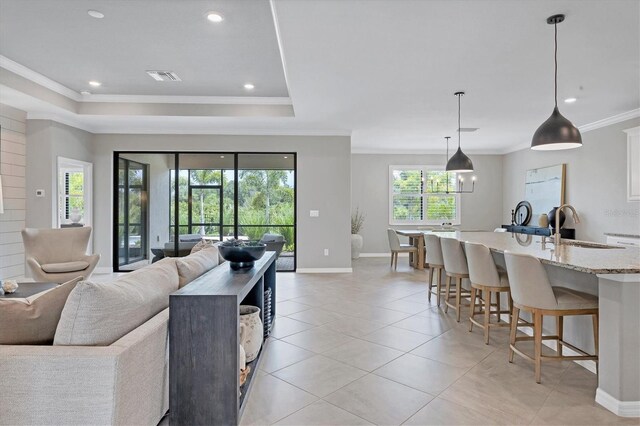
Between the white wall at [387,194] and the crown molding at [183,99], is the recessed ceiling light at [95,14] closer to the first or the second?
the crown molding at [183,99]

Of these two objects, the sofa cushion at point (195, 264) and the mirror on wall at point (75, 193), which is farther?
the mirror on wall at point (75, 193)

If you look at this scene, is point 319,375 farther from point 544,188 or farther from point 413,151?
point 413,151

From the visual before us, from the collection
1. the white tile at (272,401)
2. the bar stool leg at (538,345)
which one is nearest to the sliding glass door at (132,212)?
the white tile at (272,401)

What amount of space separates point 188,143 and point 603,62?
250 inches

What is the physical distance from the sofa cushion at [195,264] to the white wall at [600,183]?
20.0 feet

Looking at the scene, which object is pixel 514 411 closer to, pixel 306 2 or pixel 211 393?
pixel 211 393

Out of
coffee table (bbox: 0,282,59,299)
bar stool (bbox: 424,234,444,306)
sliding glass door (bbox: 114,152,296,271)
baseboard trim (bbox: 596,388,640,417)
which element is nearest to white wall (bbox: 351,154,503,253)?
sliding glass door (bbox: 114,152,296,271)

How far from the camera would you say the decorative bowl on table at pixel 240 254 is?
2889 mm

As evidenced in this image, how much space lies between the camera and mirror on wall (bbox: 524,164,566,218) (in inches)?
287

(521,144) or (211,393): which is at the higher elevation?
(521,144)

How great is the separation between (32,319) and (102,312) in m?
0.30

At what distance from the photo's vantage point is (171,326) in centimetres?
204

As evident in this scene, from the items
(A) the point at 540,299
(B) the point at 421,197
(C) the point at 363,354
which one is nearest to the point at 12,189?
(C) the point at 363,354

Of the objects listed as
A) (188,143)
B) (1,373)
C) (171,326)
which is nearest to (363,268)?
(188,143)
